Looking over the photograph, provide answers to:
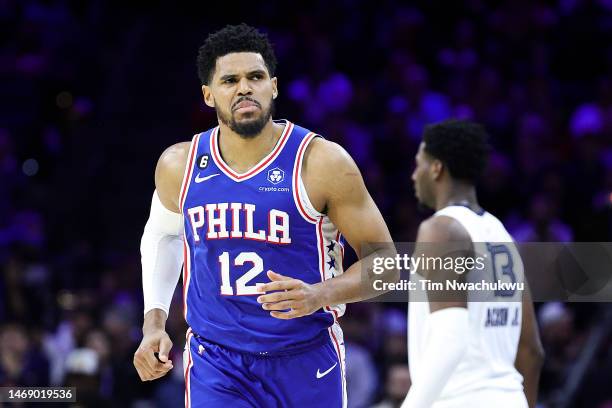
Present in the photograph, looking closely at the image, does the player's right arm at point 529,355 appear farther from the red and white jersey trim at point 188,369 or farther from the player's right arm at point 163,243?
the player's right arm at point 163,243

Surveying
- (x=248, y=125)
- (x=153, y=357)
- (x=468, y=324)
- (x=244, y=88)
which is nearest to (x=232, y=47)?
(x=244, y=88)

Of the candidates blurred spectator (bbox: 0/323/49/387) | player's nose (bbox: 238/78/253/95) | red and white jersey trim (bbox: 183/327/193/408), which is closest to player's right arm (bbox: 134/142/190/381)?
red and white jersey trim (bbox: 183/327/193/408)

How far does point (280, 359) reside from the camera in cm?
429

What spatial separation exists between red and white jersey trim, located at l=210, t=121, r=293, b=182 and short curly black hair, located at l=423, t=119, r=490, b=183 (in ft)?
2.24

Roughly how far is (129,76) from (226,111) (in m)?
7.87

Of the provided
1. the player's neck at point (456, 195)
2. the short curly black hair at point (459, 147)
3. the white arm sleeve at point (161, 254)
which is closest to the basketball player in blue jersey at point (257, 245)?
the white arm sleeve at point (161, 254)

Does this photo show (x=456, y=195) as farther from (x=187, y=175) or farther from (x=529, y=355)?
(x=187, y=175)

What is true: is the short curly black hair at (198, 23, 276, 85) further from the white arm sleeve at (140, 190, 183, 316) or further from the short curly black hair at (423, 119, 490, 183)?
the short curly black hair at (423, 119, 490, 183)

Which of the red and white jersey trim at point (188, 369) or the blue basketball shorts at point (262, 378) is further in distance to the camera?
the red and white jersey trim at point (188, 369)

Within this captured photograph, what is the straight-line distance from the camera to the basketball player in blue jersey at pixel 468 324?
393 cm

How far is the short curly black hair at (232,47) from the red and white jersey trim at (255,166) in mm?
278

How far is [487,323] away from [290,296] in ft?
2.94

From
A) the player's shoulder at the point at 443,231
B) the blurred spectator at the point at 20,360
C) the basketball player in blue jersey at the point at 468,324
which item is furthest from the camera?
the blurred spectator at the point at 20,360

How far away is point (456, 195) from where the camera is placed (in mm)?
4566
